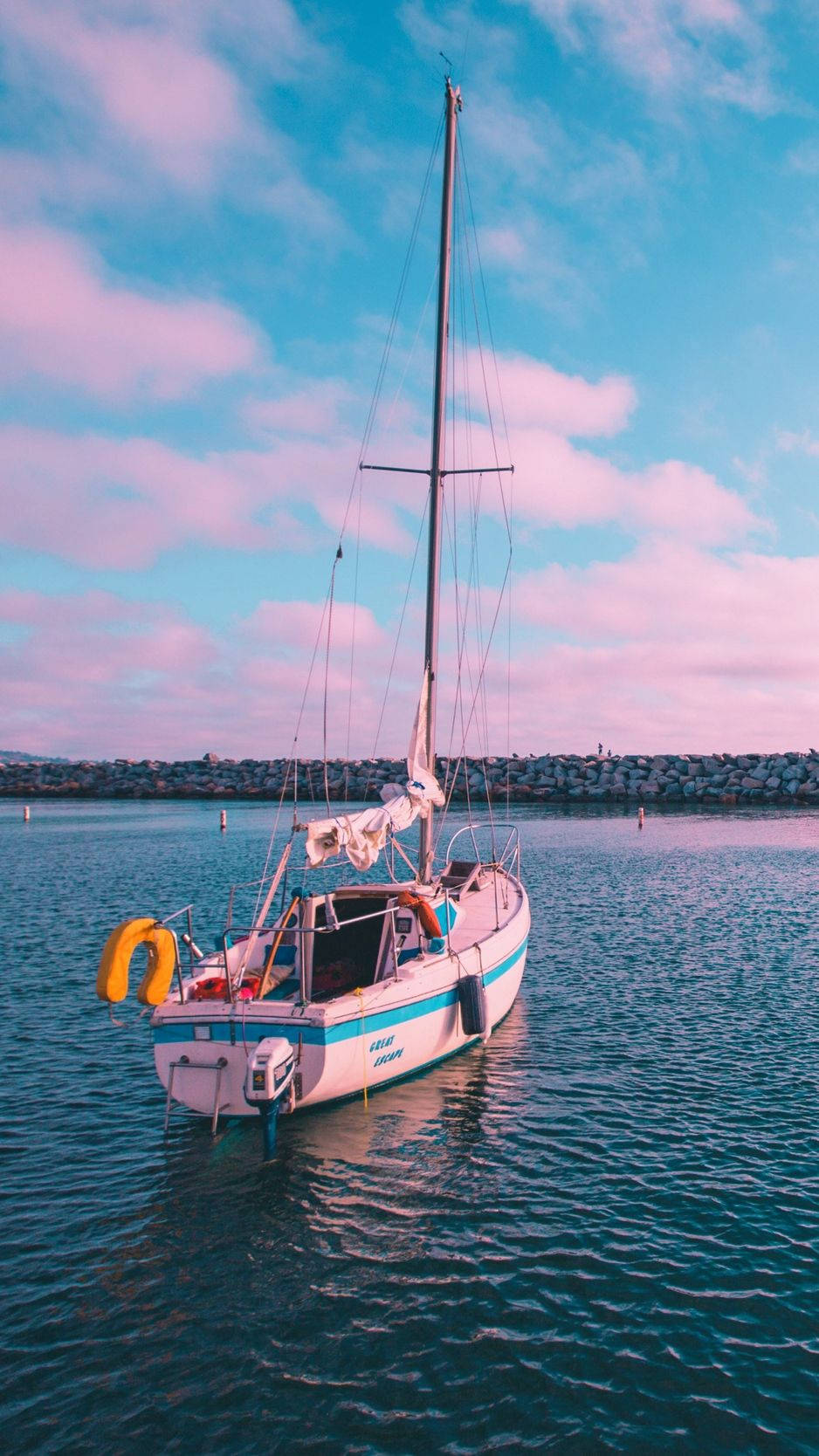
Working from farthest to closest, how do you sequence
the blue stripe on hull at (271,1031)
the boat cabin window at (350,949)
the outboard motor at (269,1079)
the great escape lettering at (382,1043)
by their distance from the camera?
the boat cabin window at (350,949) < the great escape lettering at (382,1043) < the blue stripe on hull at (271,1031) < the outboard motor at (269,1079)

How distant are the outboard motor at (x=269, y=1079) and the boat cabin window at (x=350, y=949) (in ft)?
9.57

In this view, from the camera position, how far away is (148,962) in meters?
11.2

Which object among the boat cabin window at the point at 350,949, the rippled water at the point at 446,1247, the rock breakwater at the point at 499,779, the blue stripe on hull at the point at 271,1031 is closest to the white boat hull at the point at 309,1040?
the blue stripe on hull at the point at 271,1031

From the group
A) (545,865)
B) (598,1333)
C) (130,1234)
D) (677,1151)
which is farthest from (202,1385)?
(545,865)

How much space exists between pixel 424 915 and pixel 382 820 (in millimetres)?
1747

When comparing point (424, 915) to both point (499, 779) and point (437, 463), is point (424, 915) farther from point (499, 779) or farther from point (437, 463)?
point (499, 779)

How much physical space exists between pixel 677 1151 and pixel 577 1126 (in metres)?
1.42

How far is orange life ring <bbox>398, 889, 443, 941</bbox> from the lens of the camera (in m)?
14.3

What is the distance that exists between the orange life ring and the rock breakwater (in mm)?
54338

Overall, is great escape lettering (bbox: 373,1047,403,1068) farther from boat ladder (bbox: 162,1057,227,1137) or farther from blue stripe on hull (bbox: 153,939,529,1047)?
boat ladder (bbox: 162,1057,227,1137)

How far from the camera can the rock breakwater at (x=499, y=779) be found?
83.7m

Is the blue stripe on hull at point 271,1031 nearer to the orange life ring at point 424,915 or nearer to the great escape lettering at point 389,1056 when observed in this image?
the great escape lettering at point 389,1056

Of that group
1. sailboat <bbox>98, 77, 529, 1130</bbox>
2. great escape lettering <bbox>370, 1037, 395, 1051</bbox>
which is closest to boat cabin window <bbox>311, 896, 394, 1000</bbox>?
sailboat <bbox>98, 77, 529, 1130</bbox>

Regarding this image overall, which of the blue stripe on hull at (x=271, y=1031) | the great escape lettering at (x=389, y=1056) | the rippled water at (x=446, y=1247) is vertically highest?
the blue stripe on hull at (x=271, y=1031)
